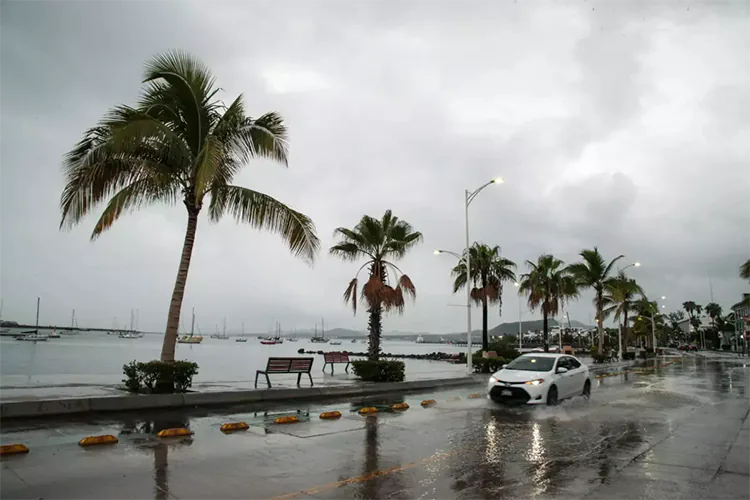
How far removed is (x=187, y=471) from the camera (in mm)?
7195

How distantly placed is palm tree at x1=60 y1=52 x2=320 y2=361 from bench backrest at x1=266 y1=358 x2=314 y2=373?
359 cm

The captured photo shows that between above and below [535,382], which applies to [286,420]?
below

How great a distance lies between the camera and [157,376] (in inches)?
519

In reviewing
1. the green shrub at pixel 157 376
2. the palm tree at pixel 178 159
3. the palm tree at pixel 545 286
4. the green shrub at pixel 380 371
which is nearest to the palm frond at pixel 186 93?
the palm tree at pixel 178 159

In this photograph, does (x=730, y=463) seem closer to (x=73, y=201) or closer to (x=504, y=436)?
(x=504, y=436)

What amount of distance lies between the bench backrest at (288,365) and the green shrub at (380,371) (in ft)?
10.1

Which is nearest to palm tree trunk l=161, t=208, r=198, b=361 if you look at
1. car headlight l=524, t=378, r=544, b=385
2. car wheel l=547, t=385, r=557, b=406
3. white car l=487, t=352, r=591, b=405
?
white car l=487, t=352, r=591, b=405

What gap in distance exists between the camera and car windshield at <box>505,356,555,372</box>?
16016 mm

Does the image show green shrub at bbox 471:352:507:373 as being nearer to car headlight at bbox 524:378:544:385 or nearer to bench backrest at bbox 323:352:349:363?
bench backrest at bbox 323:352:349:363

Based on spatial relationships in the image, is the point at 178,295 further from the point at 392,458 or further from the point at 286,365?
the point at 392,458

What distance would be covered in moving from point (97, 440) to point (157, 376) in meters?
4.60

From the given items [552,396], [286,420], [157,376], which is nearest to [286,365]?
[157,376]

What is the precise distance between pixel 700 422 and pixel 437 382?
1038 cm

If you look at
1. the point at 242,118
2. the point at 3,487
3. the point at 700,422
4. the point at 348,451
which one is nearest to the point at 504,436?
the point at 348,451
